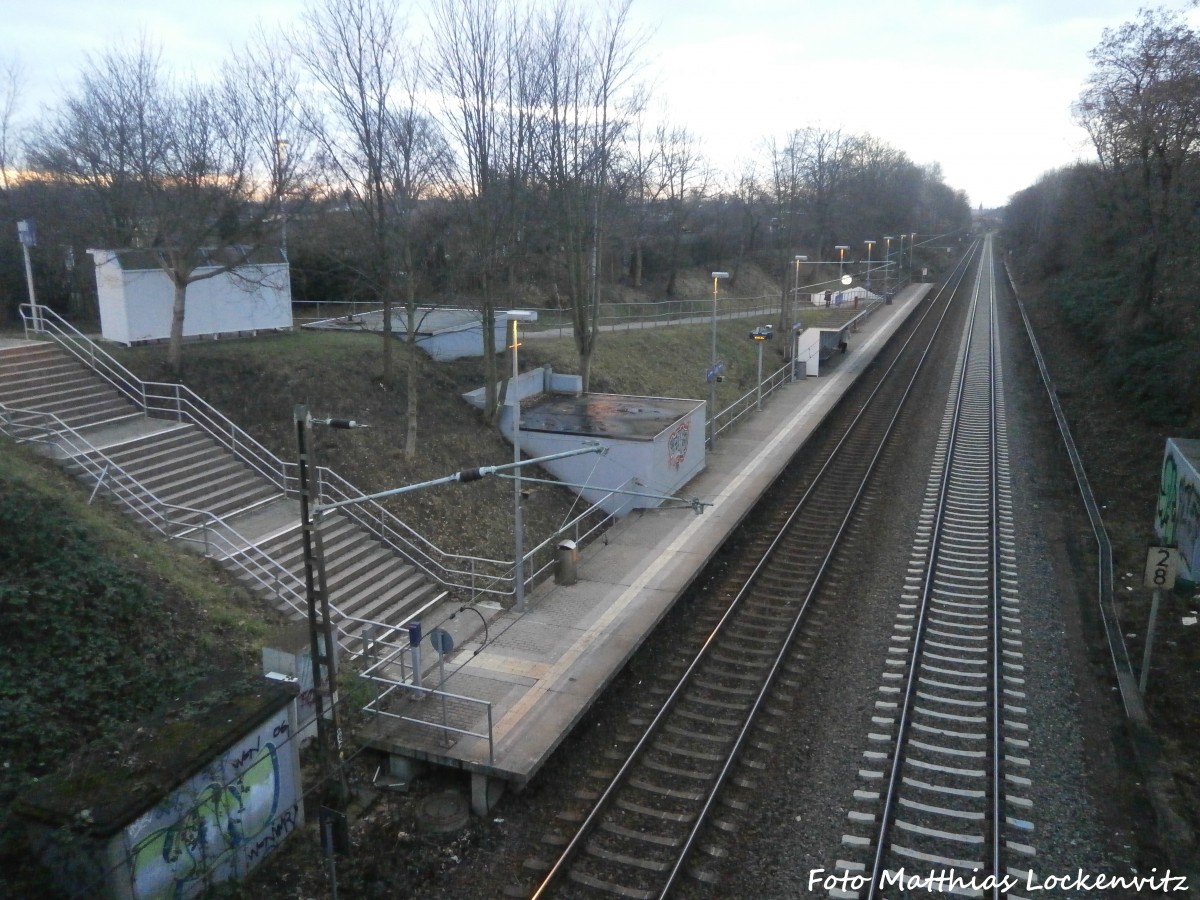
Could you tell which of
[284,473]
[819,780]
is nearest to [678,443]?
[284,473]

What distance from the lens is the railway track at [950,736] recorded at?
9180mm

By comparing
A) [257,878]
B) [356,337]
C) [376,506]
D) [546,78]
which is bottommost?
[257,878]

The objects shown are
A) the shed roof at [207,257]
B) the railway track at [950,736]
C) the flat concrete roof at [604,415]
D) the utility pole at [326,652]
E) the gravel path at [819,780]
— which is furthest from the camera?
the flat concrete roof at [604,415]

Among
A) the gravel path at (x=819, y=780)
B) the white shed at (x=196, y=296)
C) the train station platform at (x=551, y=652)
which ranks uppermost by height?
the white shed at (x=196, y=296)

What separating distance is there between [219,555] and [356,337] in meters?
12.4

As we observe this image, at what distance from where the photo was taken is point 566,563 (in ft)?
54.4

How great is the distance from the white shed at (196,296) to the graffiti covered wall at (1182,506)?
2081 centimetres

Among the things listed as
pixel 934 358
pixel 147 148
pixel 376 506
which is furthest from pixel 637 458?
pixel 934 358

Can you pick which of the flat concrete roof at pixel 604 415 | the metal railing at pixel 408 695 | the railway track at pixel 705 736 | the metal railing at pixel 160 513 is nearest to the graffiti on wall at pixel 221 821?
the metal railing at pixel 408 695

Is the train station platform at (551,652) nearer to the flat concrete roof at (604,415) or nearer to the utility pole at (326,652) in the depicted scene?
the utility pole at (326,652)

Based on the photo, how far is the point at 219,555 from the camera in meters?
15.0

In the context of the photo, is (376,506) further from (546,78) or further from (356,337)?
(546,78)

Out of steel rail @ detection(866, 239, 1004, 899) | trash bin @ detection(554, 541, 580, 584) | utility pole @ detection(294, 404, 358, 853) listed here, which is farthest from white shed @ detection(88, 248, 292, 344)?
steel rail @ detection(866, 239, 1004, 899)

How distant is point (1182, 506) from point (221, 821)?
656 inches
